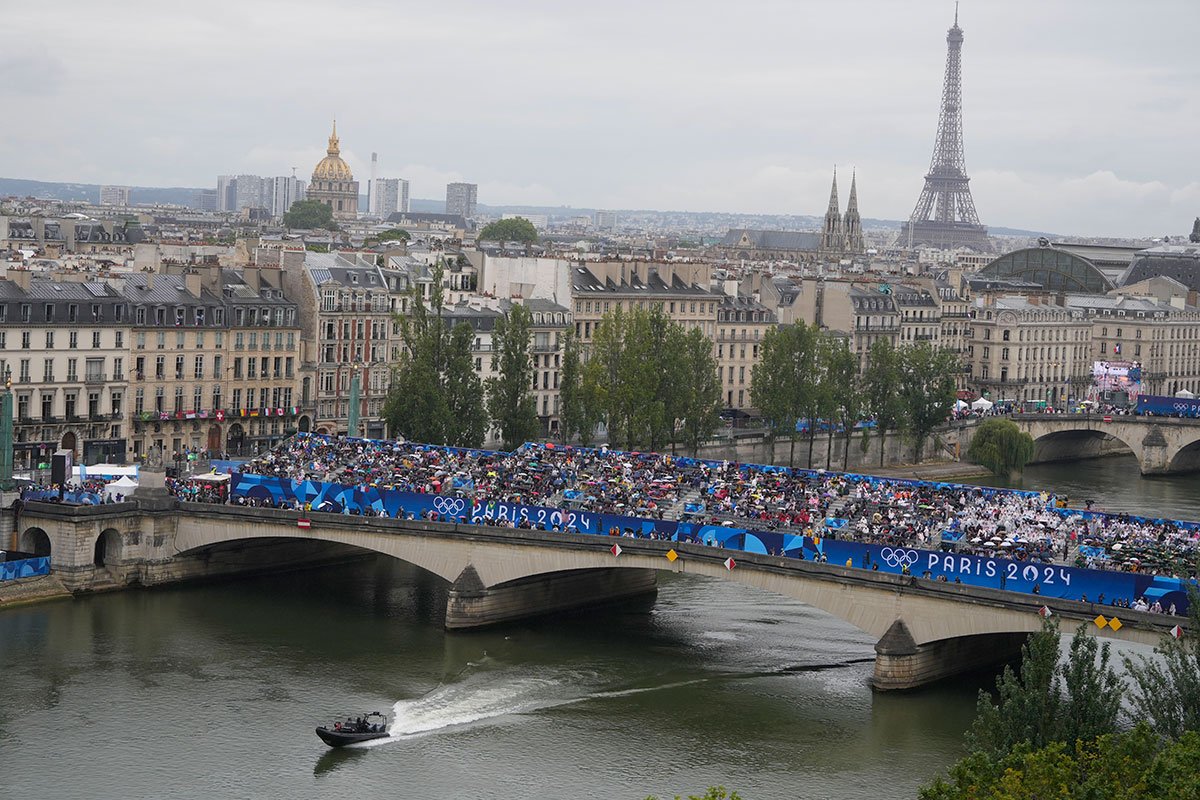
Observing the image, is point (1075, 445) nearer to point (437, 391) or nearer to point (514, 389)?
point (514, 389)

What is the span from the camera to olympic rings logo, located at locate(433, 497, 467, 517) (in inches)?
2638

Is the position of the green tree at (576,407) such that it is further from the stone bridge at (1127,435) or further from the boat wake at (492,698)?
the boat wake at (492,698)

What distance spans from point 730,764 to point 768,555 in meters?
10.1

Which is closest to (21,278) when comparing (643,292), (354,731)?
(354,731)

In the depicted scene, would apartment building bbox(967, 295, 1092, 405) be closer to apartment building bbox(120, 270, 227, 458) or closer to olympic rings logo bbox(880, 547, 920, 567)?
apartment building bbox(120, 270, 227, 458)

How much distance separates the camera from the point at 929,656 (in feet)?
192

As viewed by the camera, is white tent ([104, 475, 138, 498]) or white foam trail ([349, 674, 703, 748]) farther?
white tent ([104, 475, 138, 498])

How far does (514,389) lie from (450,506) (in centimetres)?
2391

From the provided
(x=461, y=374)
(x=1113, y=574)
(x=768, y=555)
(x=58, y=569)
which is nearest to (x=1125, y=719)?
(x=1113, y=574)

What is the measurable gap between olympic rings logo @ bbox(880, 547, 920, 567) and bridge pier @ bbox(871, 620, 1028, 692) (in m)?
1.80

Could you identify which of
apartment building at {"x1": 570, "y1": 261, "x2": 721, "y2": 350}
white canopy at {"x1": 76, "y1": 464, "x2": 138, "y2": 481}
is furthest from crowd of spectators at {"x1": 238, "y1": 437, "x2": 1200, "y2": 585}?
apartment building at {"x1": 570, "y1": 261, "x2": 721, "y2": 350}

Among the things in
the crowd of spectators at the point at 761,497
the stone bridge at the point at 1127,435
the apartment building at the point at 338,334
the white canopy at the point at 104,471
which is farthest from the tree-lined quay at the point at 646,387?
the white canopy at the point at 104,471

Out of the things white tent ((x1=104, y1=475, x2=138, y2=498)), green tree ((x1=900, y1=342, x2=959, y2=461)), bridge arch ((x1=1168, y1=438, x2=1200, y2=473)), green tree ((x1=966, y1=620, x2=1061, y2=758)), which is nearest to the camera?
green tree ((x1=966, y1=620, x2=1061, y2=758))

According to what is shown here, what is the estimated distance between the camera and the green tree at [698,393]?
98.0 metres
